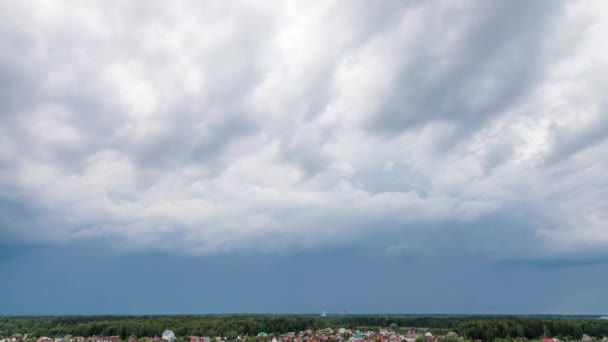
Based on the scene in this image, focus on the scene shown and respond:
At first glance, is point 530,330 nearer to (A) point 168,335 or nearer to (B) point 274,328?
(B) point 274,328

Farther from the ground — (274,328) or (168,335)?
(274,328)

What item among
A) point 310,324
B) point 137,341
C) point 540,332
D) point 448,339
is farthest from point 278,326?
point 540,332

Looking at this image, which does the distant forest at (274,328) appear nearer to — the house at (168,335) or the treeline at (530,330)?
the treeline at (530,330)

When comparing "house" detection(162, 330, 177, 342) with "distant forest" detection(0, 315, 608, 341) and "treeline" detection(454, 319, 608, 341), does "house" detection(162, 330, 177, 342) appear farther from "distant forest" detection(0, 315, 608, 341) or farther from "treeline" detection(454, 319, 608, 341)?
"treeline" detection(454, 319, 608, 341)

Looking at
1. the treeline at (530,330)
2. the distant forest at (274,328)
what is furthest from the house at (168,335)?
the treeline at (530,330)

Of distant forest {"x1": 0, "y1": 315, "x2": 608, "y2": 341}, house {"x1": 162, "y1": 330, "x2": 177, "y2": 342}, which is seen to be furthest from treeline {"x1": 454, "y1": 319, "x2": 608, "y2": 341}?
house {"x1": 162, "y1": 330, "x2": 177, "y2": 342}

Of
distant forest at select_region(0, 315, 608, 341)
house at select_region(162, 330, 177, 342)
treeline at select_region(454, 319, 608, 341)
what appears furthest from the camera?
house at select_region(162, 330, 177, 342)

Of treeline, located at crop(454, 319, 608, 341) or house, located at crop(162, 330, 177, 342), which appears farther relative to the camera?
house, located at crop(162, 330, 177, 342)

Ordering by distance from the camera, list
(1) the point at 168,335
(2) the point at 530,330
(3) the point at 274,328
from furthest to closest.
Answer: (3) the point at 274,328 < (1) the point at 168,335 < (2) the point at 530,330

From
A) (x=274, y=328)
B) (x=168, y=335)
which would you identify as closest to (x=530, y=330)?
(x=274, y=328)

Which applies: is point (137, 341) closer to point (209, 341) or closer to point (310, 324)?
point (209, 341)

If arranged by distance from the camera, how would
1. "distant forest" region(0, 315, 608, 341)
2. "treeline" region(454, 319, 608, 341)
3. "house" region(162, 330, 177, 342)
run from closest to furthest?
"treeline" region(454, 319, 608, 341) → "distant forest" region(0, 315, 608, 341) → "house" region(162, 330, 177, 342)
